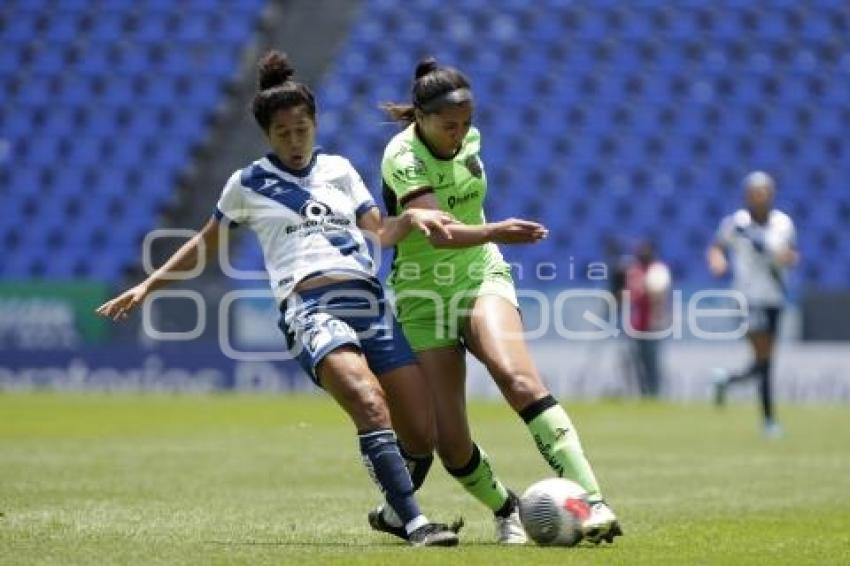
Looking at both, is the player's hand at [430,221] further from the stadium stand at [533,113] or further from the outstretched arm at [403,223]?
the stadium stand at [533,113]

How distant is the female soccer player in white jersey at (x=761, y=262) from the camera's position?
62.9 feet

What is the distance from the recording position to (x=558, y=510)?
8.45m

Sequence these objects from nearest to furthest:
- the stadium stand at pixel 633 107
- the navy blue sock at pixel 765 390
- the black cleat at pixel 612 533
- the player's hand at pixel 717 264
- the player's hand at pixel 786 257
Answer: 1. the black cleat at pixel 612 533
2. the navy blue sock at pixel 765 390
3. the player's hand at pixel 717 264
4. the player's hand at pixel 786 257
5. the stadium stand at pixel 633 107

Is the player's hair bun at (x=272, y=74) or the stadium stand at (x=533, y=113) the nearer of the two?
the player's hair bun at (x=272, y=74)

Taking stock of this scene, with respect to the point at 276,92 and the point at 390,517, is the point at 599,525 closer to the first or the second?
the point at 390,517

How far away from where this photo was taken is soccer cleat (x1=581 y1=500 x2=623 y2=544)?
331 inches

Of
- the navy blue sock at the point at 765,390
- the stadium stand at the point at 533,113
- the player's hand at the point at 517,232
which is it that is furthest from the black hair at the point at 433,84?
the stadium stand at the point at 533,113

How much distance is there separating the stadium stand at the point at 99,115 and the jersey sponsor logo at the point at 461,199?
70.2ft

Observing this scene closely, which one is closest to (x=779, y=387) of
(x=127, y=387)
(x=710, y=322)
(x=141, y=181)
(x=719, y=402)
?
(x=710, y=322)

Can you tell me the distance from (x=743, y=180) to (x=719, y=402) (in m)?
8.77

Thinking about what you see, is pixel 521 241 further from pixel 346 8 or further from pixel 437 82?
pixel 346 8

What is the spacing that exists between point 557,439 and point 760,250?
37.7ft

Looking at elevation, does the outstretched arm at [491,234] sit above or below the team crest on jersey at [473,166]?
below

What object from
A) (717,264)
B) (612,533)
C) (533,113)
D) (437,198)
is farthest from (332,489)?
(533,113)
